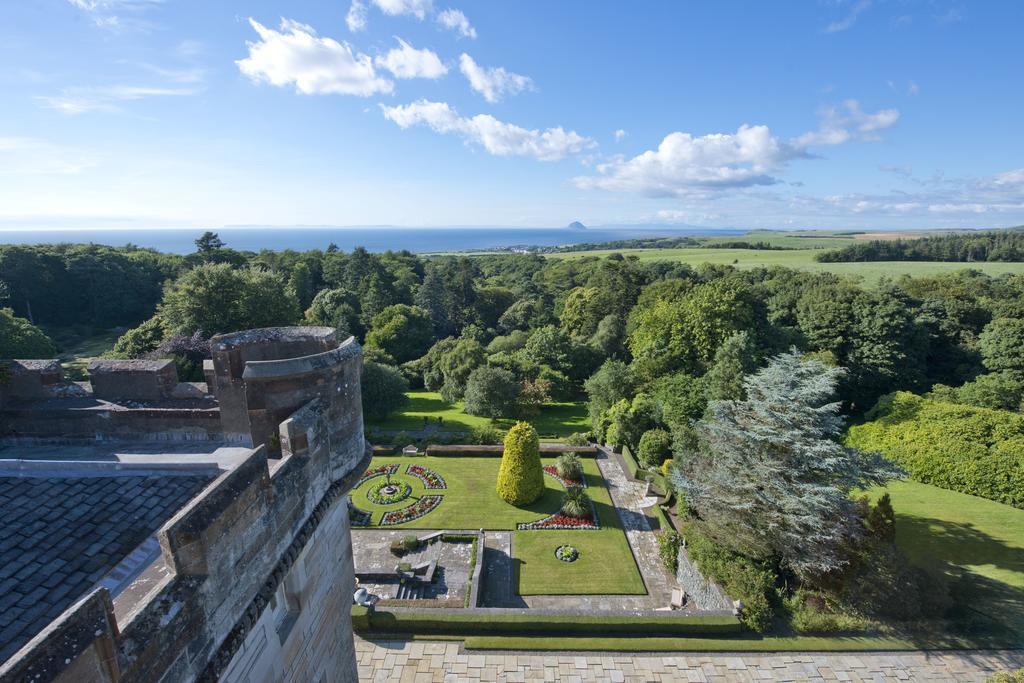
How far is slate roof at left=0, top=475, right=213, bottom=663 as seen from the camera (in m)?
3.80

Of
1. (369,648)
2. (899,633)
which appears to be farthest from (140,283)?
(899,633)

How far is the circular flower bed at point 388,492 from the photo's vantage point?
72.4 feet

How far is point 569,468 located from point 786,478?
1066 centimetres

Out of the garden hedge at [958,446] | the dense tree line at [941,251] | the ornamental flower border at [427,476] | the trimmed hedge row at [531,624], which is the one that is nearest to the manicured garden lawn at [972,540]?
the garden hedge at [958,446]

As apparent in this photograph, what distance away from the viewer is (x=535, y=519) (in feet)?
68.4

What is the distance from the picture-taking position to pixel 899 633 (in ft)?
44.2

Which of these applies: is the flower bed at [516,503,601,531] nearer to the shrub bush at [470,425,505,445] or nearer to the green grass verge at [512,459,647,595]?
the green grass verge at [512,459,647,595]

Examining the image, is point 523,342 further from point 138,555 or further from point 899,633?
point 138,555

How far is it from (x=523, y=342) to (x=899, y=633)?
1353 inches

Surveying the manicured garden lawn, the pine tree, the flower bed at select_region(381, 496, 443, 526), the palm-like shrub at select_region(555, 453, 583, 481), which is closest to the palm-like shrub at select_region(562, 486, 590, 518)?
the palm-like shrub at select_region(555, 453, 583, 481)

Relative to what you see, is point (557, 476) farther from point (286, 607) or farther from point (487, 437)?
point (286, 607)

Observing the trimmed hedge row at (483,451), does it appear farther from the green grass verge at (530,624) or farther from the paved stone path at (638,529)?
the green grass verge at (530,624)

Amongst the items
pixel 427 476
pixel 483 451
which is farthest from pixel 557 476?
pixel 427 476

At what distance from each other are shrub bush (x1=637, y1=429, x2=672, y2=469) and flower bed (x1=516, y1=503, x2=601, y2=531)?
5.11 m
